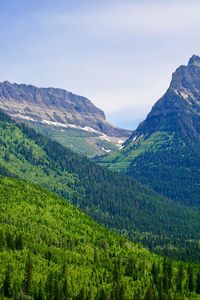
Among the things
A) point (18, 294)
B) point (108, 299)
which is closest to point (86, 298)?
point (108, 299)

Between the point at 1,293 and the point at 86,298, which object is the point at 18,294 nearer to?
the point at 1,293

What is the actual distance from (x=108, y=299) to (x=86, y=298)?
7583mm

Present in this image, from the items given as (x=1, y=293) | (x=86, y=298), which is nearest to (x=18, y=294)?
(x=1, y=293)

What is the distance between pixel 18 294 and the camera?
19675 cm

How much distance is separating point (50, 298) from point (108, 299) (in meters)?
19.9

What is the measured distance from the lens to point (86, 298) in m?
200

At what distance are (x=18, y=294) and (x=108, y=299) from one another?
30.8 meters

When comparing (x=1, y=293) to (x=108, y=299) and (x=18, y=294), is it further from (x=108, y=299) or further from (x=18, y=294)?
(x=108, y=299)

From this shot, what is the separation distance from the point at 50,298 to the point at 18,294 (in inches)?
439

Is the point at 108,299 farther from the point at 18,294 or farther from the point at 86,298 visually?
the point at 18,294

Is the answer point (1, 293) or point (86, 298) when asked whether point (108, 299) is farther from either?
point (1, 293)

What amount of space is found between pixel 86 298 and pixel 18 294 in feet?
76.4

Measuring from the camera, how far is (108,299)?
199500 mm

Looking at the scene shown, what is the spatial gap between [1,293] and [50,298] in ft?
55.6
